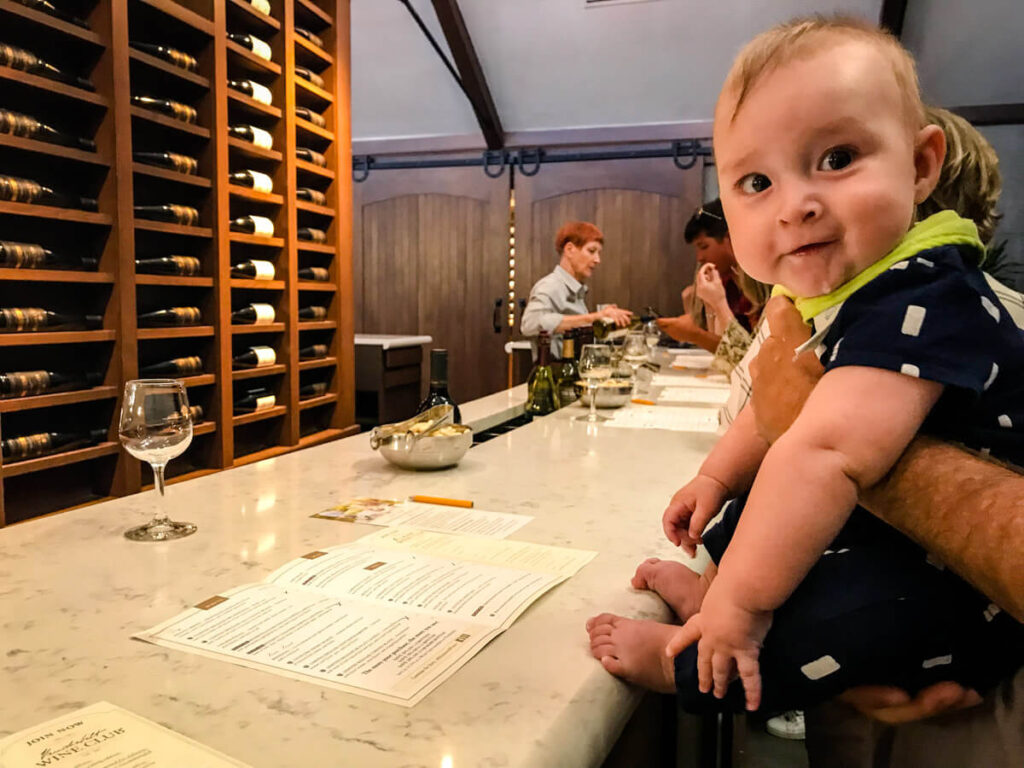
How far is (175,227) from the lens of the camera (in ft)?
10.6

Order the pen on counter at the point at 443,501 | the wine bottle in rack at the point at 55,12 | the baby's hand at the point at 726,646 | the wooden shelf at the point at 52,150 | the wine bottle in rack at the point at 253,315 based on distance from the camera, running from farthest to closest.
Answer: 1. the wine bottle in rack at the point at 253,315
2. the wine bottle in rack at the point at 55,12
3. the wooden shelf at the point at 52,150
4. the pen on counter at the point at 443,501
5. the baby's hand at the point at 726,646

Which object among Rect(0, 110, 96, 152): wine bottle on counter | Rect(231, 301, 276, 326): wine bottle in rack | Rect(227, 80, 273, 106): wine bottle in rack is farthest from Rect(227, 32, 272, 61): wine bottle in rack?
Rect(231, 301, 276, 326): wine bottle in rack

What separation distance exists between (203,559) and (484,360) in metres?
6.46

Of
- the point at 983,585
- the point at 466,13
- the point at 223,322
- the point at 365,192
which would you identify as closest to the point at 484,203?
the point at 365,192

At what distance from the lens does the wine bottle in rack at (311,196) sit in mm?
4277

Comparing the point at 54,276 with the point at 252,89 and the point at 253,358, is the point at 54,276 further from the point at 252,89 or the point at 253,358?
the point at 252,89

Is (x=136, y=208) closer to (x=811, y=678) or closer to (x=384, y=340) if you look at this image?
(x=384, y=340)

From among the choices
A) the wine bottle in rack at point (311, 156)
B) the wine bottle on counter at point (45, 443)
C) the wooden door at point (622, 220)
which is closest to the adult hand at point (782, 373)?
the wine bottle on counter at point (45, 443)

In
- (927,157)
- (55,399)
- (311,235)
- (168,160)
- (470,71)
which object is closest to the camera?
(927,157)

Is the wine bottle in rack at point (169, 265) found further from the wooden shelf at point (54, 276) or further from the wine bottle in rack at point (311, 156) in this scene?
the wine bottle in rack at point (311, 156)

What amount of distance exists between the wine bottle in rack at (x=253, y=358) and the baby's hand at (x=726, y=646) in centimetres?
350

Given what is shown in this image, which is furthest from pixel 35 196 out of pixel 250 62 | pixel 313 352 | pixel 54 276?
pixel 313 352

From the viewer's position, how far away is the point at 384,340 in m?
5.86

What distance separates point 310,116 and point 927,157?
13.1ft
